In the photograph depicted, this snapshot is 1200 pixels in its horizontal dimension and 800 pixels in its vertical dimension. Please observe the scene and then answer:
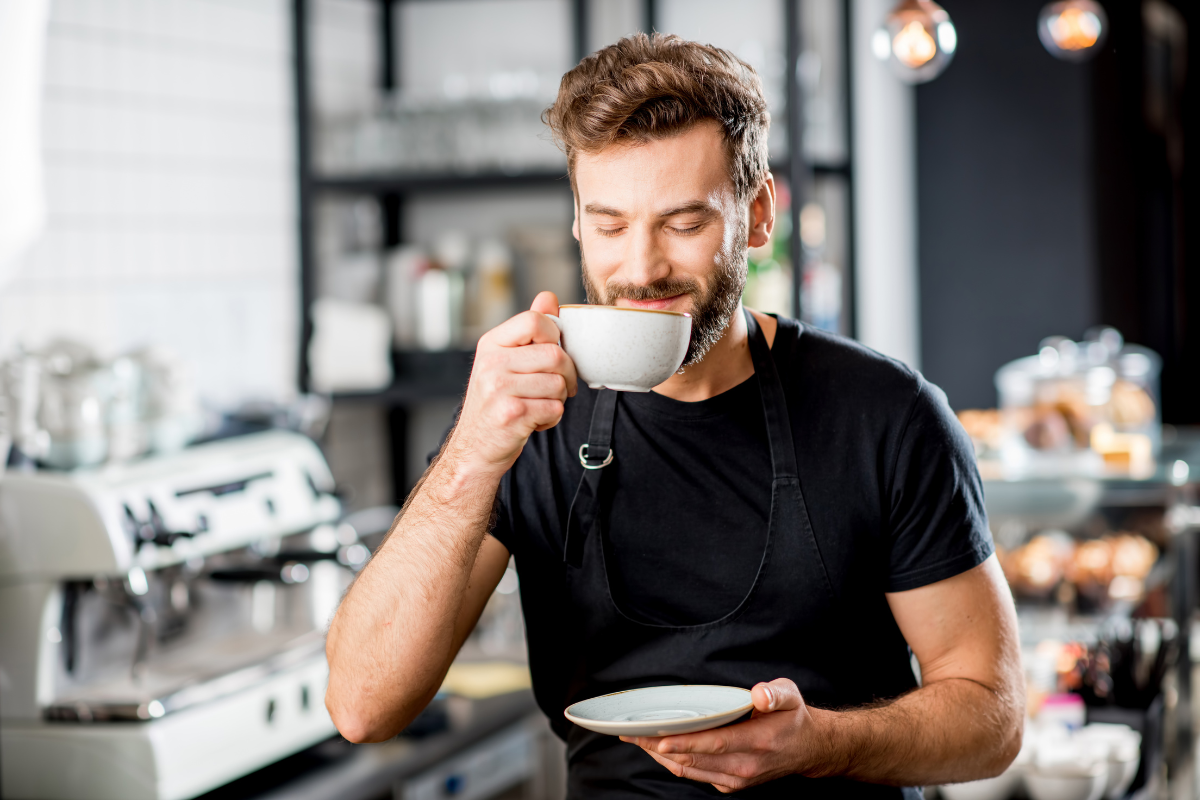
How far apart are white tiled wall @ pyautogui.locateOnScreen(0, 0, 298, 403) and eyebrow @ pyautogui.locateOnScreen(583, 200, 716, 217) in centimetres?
143

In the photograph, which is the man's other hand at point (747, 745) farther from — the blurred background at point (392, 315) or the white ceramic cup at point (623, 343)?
the blurred background at point (392, 315)

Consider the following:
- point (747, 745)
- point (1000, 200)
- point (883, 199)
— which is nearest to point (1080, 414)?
point (747, 745)

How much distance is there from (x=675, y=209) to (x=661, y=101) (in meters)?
0.11

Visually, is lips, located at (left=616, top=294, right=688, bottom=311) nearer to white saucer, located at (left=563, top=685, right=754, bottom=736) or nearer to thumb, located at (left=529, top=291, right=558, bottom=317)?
thumb, located at (left=529, top=291, right=558, bottom=317)

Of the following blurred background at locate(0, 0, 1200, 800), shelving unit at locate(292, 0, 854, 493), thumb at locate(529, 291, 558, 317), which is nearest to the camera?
thumb at locate(529, 291, 558, 317)

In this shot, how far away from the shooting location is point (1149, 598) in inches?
104

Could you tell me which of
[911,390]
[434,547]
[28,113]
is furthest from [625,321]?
[28,113]

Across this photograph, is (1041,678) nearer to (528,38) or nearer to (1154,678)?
(1154,678)

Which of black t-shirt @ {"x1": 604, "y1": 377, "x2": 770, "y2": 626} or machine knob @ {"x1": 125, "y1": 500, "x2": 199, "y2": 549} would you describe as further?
machine knob @ {"x1": 125, "y1": 500, "x2": 199, "y2": 549}

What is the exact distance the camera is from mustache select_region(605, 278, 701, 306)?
1.30 meters

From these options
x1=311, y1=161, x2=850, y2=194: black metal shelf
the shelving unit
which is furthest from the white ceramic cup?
x1=311, y1=161, x2=850, y2=194: black metal shelf

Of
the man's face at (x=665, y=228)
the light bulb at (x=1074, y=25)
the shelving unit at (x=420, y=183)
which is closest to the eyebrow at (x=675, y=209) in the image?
the man's face at (x=665, y=228)

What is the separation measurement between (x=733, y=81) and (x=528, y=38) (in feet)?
7.88

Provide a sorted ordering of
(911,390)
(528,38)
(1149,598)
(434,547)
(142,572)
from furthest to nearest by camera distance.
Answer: (528,38), (1149,598), (142,572), (911,390), (434,547)
